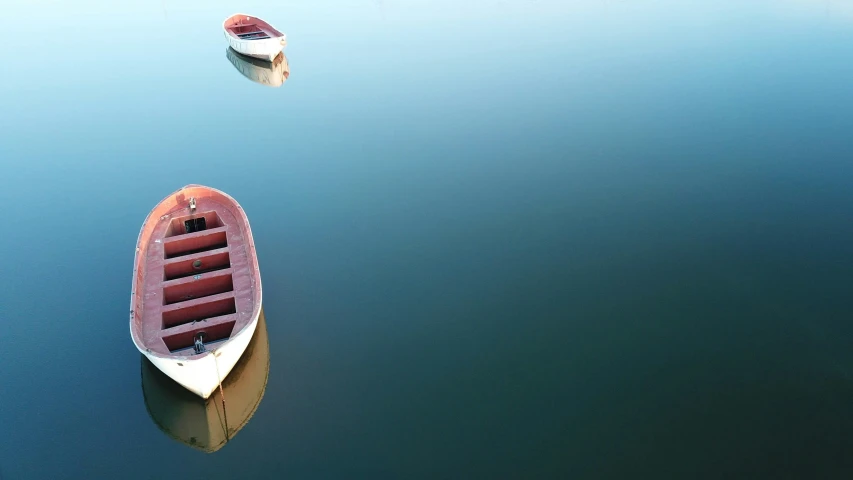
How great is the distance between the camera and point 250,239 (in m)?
20.2

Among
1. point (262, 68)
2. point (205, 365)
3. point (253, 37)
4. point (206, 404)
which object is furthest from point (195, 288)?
point (253, 37)

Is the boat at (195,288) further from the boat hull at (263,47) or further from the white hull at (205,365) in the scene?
the boat hull at (263,47)

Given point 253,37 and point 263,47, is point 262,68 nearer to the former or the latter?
point 263,47

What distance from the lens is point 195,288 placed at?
19.3 metres

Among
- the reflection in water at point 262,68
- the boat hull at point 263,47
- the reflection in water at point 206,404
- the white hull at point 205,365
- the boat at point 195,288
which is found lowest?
the reflection in water at point 206,404

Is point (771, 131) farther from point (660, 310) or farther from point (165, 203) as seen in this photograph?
point (165, 203)

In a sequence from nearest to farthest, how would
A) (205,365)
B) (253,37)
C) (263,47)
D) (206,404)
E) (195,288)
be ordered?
(205,365) < (206,404) < (195,288) < (263,47) < (253,37)

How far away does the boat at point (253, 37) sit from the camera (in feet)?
128

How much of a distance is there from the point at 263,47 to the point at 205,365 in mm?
28111

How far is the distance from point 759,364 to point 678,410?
328cm

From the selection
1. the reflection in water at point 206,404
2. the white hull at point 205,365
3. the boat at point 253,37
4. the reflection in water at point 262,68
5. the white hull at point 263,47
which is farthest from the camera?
the boat at point 253,37

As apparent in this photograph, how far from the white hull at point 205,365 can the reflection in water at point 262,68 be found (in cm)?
2365

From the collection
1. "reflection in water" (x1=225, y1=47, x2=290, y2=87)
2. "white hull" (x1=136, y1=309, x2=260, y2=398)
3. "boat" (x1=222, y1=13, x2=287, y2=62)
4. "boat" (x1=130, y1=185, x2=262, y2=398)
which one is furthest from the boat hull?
"white hull" (x1=136, y1=309, x2=260, y2=398)

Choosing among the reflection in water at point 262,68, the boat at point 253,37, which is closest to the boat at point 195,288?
the reflection in water at point 262,68
